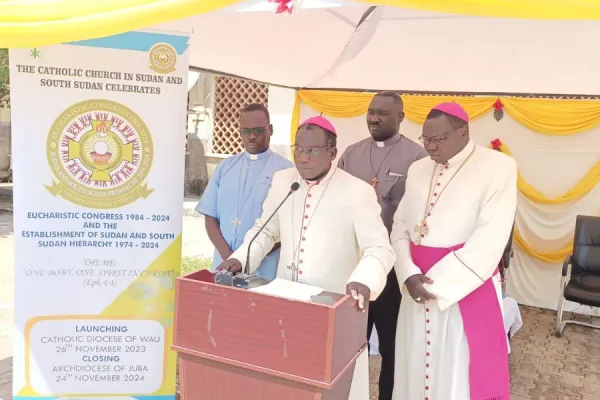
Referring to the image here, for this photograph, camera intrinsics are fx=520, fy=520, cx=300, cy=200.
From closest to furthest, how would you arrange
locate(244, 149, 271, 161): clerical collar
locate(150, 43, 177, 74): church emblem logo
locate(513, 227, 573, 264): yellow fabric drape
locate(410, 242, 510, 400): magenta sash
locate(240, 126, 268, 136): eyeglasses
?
locate(410, 242, 510, 400): magenta sash → locate(150, 43, 177, 74): church emblem logo → locate(240, 126, 268, 136): eyeglasses → locate(244, 149, 271, 161): clerical collar → locate(513, 227, 573, 264): yellow fabric drape

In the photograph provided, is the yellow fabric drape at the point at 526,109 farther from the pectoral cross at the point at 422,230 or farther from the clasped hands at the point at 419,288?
the clasped hands at the point at 419,288

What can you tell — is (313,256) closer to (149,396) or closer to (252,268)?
(252,268)

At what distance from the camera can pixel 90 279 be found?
2.60 m

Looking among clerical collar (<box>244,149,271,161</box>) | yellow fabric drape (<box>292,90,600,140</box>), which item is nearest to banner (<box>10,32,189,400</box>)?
clerical collar (<box>244,149,271,161</box>)

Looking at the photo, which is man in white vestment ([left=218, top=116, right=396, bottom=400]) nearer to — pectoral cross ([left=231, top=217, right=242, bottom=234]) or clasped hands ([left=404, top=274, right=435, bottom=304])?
clasped hands ([left=404, top=274, right=435, bottom=304])

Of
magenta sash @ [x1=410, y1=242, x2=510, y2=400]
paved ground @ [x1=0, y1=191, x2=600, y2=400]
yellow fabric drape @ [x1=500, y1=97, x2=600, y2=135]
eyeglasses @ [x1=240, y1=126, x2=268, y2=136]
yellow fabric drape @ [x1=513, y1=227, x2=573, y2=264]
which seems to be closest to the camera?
magenta sash @ [x1=410, y1=242, x2=510, y2=400]

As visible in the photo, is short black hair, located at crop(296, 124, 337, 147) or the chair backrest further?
the chair backrest

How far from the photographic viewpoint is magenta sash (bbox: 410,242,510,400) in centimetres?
243

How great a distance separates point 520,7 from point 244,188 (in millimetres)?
1813

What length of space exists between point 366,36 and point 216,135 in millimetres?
7889

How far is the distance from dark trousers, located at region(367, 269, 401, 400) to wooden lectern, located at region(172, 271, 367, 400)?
106 centimetres

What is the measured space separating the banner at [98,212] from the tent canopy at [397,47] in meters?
0.39

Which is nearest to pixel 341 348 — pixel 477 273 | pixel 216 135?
pixel 477 273

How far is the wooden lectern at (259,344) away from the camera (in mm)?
1593
